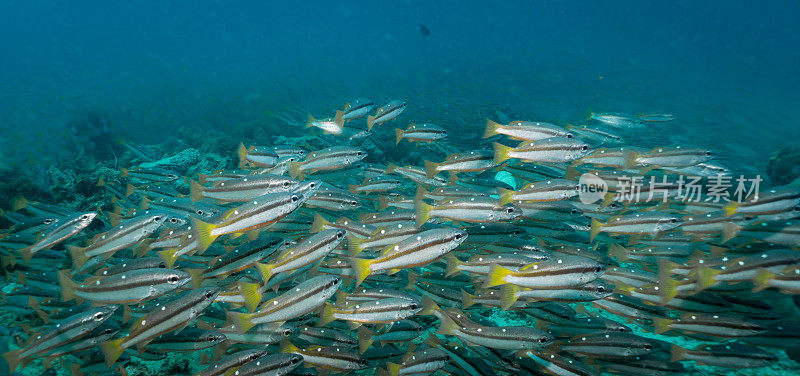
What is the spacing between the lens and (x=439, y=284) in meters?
4.71

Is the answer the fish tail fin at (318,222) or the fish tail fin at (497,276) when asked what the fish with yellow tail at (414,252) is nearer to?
the fish tail fin at (497,276)

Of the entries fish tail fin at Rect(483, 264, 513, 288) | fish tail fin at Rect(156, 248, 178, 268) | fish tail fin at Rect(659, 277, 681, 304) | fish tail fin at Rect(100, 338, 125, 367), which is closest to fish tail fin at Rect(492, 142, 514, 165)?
fish tail fin at Rect(483, 264, 513, 288)

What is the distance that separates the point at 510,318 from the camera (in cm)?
623

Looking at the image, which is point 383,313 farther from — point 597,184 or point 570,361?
point 597,184

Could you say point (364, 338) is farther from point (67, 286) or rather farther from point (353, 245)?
point (67, 286)

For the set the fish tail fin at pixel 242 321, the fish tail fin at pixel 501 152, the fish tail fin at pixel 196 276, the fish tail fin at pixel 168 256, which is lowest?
the fish tail fin at pixel 242 321

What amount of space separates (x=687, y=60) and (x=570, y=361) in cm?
10669

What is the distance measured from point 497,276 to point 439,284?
145 centimetres

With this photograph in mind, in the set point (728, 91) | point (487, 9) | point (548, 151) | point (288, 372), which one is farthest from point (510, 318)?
point (487, 9)

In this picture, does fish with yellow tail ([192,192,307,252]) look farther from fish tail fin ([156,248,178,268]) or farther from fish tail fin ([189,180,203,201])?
fish tail fin ([189,180,203,201])

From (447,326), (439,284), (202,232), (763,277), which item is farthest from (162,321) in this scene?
(763,277)

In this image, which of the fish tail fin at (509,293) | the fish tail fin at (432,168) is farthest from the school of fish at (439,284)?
the fish tail fin at (432,168)

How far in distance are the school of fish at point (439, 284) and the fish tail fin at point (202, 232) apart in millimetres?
12

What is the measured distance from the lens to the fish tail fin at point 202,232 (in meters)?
3.40
